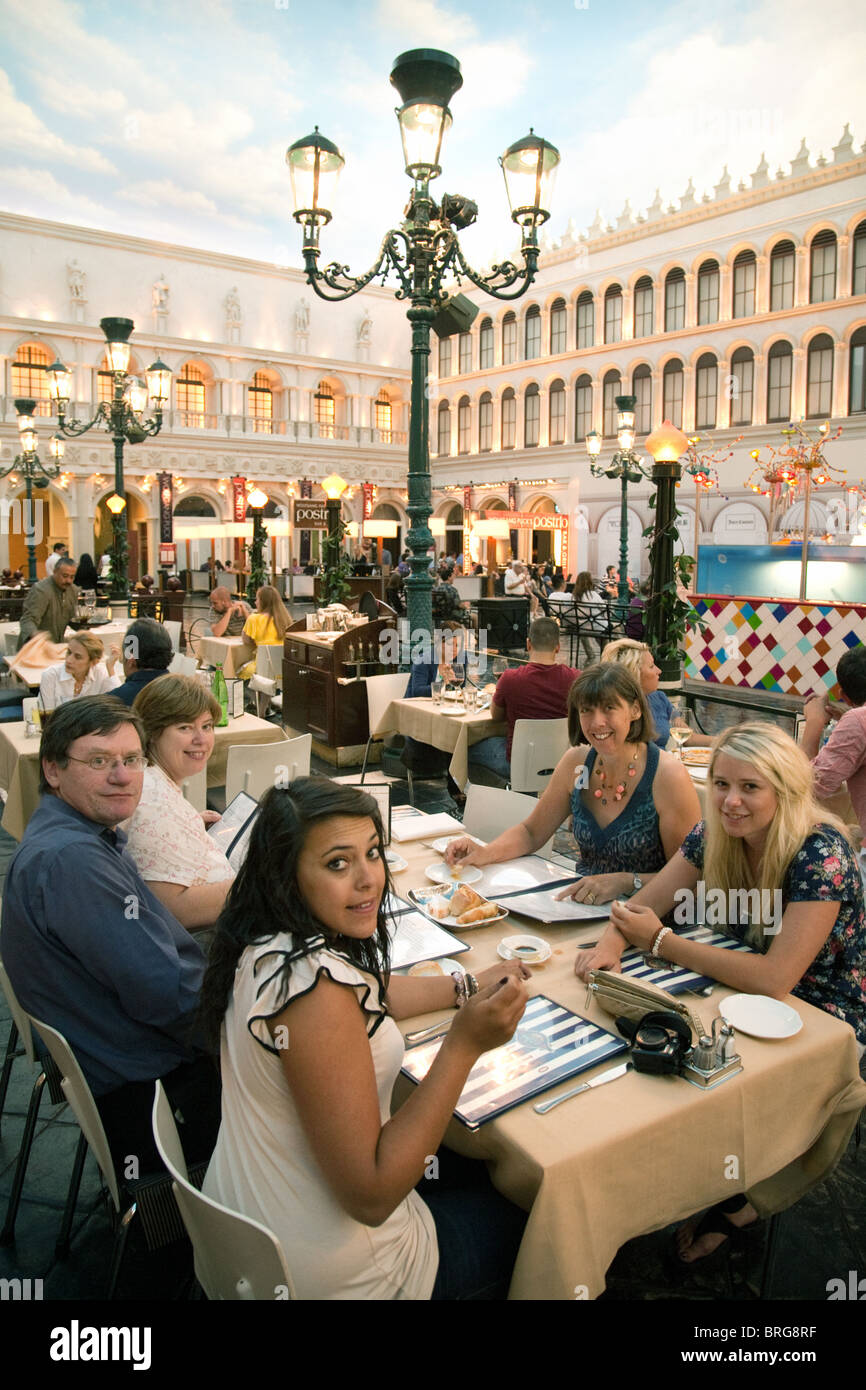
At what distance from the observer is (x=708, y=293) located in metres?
23.5

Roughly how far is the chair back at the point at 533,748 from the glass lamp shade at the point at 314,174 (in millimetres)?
3495

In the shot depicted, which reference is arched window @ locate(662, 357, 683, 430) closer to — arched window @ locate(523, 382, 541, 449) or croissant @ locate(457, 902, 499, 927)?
arched window @ locate(523, 382, 541, 449)

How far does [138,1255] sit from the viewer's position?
2174 mm

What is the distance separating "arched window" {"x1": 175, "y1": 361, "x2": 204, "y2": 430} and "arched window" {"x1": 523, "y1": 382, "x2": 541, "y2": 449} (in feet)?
36.4

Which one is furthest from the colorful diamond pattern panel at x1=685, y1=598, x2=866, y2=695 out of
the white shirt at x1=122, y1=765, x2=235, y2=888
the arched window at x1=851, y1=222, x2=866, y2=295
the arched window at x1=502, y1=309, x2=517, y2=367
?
the arched window at x1=502, y1=309, x2=517, y2=367

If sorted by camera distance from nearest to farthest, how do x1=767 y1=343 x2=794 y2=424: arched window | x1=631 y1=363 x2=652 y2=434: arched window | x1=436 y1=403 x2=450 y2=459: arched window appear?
x1=767 y1=343 x2=794 y2=424: arched window → x1=631 y1=363 x2=652 y2=434: arched window → x1=436 y1=403 x2=450 y2=459: arched window

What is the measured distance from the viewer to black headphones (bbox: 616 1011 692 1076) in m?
1.66

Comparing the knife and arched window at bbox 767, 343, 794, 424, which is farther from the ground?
arched window at bbox 767, 343, 794, 424

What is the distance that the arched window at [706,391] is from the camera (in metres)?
23.5

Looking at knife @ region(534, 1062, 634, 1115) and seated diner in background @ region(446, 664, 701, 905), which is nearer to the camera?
knife @ region(534, 1062, 634, 1115)

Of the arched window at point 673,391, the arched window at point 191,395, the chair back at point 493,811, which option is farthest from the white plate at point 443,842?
the arched window at point 191,395

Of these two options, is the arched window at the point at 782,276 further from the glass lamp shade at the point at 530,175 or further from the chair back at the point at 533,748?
the chair back at the point at 533,748

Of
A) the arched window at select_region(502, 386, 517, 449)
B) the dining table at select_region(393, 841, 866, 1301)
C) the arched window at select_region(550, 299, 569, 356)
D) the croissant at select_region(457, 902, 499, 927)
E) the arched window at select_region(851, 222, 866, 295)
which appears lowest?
the dining table at select_region(393, 841, 866, 1301)

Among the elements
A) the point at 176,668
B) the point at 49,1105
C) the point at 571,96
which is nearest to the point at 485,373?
the point at 571,96
